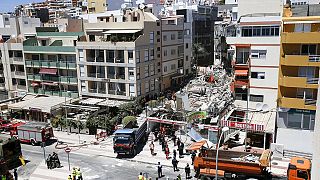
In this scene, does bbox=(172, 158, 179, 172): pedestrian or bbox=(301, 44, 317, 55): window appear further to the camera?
bbox=(301, 44, 317, 55): window

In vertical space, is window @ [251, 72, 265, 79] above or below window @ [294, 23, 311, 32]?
below

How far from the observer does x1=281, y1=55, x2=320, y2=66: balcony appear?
109 ft

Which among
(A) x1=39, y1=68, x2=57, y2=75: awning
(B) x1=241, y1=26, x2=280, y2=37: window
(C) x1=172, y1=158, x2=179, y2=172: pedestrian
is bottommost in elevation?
(C) x1=172, y1=158, x2=179, y2=172: pedestrian

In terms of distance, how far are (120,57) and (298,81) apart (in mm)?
26716

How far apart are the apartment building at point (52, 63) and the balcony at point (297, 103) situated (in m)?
33.7

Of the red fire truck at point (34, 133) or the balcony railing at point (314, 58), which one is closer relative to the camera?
the balcony railing at point (314, 58)

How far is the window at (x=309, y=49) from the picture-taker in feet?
111

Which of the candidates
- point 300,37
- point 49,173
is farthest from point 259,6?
point 49,173

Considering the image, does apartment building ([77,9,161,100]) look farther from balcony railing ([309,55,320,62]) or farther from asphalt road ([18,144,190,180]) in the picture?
balcony railing ([309,55,320,62])

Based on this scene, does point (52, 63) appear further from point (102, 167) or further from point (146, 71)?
point (102, 167)

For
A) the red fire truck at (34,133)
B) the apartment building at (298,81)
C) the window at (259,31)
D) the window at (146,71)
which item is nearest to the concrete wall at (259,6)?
the window at (259,31)

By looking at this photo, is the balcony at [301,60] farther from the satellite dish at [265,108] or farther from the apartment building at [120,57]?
the apartment building at [120,57]

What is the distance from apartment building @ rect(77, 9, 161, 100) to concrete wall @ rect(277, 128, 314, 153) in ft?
75.7

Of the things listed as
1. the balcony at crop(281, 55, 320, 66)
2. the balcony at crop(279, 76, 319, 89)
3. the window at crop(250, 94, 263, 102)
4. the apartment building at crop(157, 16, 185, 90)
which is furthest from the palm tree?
the balcony at crop(279, 76, 319, 89)
